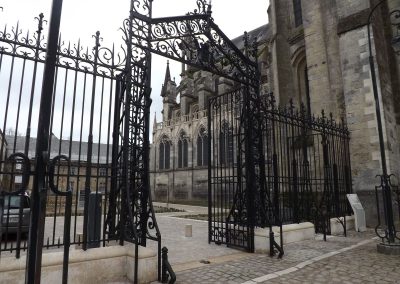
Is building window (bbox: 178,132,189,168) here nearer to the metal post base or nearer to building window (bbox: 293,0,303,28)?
building window (bbox: 293,0,303,28)

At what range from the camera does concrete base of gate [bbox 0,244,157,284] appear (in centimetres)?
354

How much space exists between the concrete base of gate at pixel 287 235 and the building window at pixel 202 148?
25.9 meters

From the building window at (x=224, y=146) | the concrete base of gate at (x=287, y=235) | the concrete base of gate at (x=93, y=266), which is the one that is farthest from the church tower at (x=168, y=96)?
the concrete base of gate at (x=93, y=266)

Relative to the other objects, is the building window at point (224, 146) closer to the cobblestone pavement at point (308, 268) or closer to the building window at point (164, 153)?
the cobblestone pavement at point (308, 268)

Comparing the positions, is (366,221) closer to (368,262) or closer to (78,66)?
(368,262)

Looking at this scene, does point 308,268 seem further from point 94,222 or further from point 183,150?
point 183,150

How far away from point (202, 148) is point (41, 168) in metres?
32.5

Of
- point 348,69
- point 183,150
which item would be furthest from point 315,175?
point 183,150

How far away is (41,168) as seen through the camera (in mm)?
1763

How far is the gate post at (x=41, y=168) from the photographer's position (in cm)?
166

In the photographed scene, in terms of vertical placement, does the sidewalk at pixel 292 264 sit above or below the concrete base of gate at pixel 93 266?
below

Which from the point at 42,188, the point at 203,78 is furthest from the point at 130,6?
the point at 203,78

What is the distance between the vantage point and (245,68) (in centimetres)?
729

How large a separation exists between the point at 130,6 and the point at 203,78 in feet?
104
